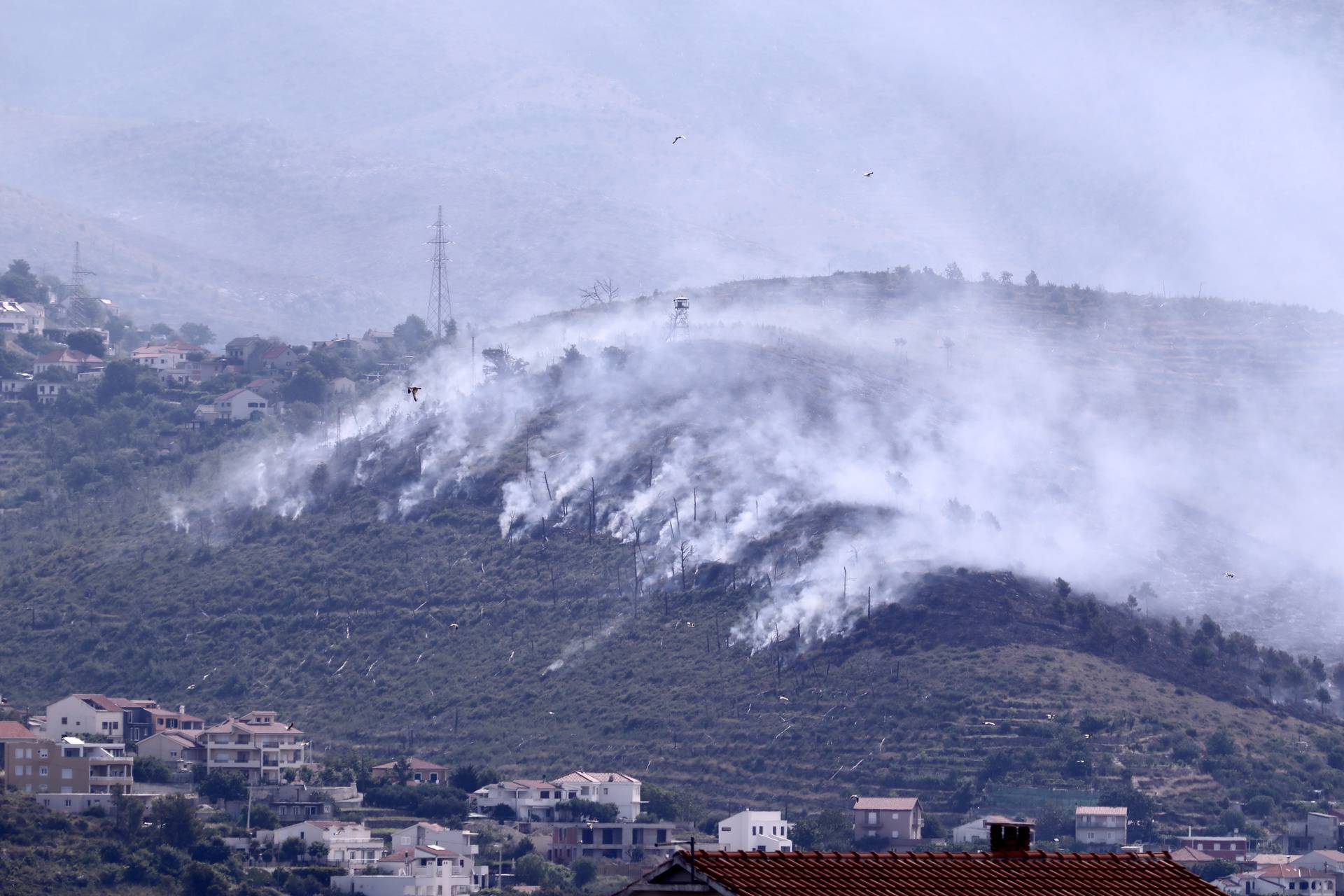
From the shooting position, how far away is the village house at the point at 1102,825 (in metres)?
126

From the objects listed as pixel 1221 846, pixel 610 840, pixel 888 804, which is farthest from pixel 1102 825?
pixel 610 840

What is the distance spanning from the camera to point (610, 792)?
131500mm

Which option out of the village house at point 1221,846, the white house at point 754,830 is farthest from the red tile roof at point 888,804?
the village house at point 1221,846

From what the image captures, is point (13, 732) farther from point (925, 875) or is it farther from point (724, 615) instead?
point (925, 875)

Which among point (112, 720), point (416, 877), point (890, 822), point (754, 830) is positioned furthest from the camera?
point (112, 720)

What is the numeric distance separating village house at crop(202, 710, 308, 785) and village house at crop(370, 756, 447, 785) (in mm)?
4338

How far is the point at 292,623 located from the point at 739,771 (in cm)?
4478

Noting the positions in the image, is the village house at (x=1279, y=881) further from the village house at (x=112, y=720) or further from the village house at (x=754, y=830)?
the village house at (x=112, y=720)

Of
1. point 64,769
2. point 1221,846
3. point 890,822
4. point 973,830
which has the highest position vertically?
point 64,769

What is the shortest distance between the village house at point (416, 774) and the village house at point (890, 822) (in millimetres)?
24778

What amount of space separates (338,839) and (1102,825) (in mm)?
36465

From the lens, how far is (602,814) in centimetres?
12850

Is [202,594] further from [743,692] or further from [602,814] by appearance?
[602,814]

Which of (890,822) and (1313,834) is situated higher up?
(1313,834)
